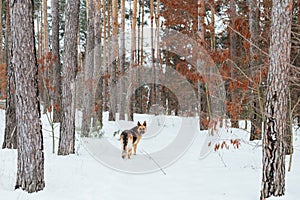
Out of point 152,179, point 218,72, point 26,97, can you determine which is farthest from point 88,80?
point 26,97

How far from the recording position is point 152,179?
20.7 ft

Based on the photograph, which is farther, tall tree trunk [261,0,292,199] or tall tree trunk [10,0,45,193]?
tall tree trunk [10,0,45,193]

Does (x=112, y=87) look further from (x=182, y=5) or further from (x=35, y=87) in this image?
(x=35, y=87)

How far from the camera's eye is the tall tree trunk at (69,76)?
768cm

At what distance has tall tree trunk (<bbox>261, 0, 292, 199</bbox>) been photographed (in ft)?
14.3

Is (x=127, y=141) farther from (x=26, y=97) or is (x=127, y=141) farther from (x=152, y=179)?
(x=26, y=97)

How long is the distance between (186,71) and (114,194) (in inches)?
108

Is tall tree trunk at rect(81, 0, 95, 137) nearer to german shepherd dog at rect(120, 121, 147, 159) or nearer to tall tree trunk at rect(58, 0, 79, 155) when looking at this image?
german shepherd dog at rect(120, 121, 147, 159)

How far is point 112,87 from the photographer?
18.1 meters

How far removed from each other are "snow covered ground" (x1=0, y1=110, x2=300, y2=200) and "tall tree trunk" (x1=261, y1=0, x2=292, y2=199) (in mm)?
313

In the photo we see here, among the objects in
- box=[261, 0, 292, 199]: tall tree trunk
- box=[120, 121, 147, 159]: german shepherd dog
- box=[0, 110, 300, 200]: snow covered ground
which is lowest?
box=[0, 110, 300, 200]: snow covered ground

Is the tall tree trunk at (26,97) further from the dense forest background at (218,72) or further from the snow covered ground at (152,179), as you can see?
the snow covered ground at (152,179)

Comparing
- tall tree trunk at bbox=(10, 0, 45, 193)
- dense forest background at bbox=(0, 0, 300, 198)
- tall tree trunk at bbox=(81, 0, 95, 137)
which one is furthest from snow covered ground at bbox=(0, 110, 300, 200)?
tall tree trunk at bbox=(81, 0, 95, 137)

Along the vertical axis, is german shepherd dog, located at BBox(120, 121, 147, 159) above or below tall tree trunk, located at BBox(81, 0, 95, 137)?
below
